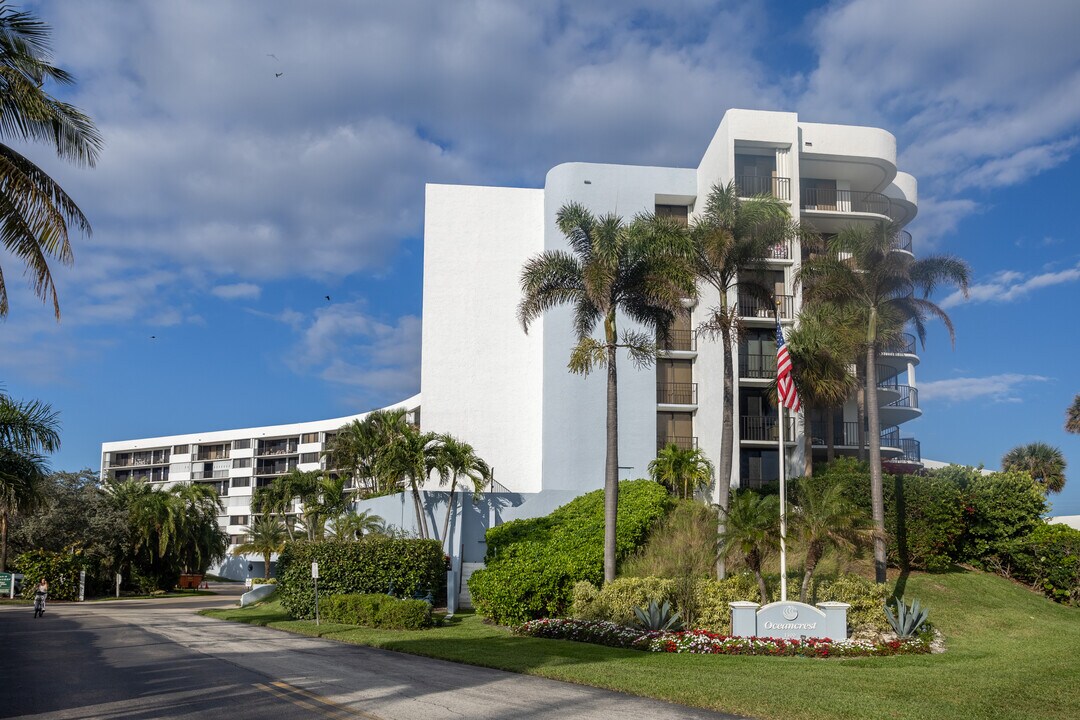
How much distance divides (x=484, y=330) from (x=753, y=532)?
2533 centimetres

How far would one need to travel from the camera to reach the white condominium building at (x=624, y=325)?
40531 millimetres

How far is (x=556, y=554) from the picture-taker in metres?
29.2

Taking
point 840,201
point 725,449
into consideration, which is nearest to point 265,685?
point 725,449

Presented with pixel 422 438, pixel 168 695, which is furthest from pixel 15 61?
pixel 422 438

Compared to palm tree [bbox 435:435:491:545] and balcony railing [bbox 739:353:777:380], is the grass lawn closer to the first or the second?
palm tree [bbox 435:435:491:545]

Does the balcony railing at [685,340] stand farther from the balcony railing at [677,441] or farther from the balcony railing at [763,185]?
the balcony railing at [763,185]

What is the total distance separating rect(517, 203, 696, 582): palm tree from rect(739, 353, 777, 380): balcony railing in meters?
12.7

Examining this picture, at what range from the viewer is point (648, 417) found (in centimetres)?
4134

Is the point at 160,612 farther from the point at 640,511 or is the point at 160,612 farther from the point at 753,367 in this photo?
the point at 753,367

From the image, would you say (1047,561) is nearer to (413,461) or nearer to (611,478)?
(611,478)

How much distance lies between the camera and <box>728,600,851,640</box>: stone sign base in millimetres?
21062

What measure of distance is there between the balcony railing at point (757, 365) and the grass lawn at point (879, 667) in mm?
14029

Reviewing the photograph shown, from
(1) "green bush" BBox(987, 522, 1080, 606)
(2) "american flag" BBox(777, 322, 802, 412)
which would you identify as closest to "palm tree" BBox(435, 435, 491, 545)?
(2) "american flag" BBox(777, 322, 802, 412)

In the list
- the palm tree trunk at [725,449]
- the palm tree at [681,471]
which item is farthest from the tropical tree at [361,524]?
the palm tree trunk at [725,449]
